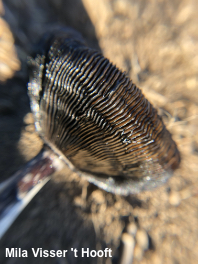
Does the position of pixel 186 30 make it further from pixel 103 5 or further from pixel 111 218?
pixel 111 218

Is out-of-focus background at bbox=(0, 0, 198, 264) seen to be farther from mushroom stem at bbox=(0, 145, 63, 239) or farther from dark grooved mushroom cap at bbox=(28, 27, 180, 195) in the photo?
dark grooved mushroom cap at bbox=(28, 27, 180, 195)

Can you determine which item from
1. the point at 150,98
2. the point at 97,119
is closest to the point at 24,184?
the point at 97,119

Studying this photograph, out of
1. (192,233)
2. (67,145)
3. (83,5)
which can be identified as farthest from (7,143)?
(192,233)

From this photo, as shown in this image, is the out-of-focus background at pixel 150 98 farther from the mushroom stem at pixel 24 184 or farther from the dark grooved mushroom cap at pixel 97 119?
the dark grooved mushroom cap at pixel 97 119

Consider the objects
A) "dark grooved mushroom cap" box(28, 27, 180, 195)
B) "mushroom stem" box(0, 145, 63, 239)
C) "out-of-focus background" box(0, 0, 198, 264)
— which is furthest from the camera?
"out-of-focus background" box(0, 0, 198, 264)

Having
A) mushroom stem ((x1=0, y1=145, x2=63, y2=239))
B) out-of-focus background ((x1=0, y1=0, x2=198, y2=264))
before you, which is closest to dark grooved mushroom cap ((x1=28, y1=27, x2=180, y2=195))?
mushroom stem ((x1=0, y1=145, x2=63, y2=239))

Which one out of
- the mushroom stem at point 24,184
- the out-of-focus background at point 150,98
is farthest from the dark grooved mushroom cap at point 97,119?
the out-of-focus background at point 150,98
